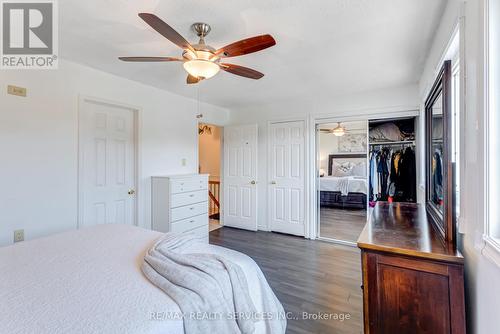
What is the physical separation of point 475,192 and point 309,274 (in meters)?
2.01

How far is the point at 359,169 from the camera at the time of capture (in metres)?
6.22

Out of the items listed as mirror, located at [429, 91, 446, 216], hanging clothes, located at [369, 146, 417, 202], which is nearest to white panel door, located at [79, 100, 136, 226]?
mirror, located at [429, 91, 446, 216]

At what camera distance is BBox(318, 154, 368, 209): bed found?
5.82m

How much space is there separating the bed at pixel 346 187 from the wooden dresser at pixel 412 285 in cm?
459

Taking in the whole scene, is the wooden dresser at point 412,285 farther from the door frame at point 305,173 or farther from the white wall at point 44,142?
the white wall at point 44,142

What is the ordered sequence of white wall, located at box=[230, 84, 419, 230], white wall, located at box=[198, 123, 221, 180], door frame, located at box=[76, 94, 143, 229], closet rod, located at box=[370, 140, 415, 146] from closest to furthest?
door frame, located at box=[76, 94, 143, 229], white wall, located at box=[230, 84, 419, 230], closet rod, located at box=[370, 140, 415, 146], white wall, located at box=[198, 123, 221, 180]

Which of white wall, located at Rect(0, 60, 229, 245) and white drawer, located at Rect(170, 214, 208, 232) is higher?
white wall, located at Rect(0, 60, 229, 245)

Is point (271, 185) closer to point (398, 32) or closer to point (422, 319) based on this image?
point (398, 32)

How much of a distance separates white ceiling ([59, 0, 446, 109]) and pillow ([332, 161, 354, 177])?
326 centimetres

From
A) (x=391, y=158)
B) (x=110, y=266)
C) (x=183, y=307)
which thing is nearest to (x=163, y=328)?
(x=183, y=307)

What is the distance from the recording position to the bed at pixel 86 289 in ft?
2.87

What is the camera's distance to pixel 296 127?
4172 mm

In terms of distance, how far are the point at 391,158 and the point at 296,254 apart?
276 centimetres

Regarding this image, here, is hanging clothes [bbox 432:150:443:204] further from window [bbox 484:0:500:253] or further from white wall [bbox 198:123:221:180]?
white wall [bbox 198:123:221:180]
